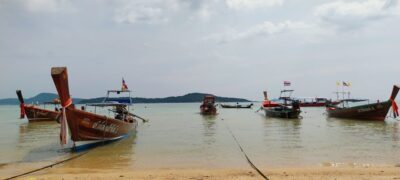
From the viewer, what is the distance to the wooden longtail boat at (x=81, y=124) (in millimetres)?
11828

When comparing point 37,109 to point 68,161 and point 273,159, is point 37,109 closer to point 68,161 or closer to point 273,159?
point 68,161

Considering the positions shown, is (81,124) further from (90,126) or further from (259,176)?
(259,176)

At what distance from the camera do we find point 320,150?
1459 centimetres

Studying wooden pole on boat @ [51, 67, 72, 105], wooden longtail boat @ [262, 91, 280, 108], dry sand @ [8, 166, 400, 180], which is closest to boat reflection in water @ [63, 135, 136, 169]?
A: dry sand @ [8, 166, 400, 180]

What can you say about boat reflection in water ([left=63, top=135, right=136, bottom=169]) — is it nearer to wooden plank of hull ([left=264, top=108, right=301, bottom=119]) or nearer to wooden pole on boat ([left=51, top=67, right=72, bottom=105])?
wooden pole on boat ([left=51, top=67, right=72, bottom=105])

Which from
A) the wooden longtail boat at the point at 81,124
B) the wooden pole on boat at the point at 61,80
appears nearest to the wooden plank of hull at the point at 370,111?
the wooden longtail boat at the point at 81,124

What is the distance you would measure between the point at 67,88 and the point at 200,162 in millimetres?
4686

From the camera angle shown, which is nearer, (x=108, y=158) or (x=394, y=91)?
(x=108, y=158)

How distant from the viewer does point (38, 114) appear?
3791 cm

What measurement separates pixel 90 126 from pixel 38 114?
25.6 metres

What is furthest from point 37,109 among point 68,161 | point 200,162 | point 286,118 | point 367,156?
point 367,156

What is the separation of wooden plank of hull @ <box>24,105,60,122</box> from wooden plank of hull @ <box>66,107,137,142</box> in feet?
74.4

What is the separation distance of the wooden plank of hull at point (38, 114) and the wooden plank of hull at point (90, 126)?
22.7 meters

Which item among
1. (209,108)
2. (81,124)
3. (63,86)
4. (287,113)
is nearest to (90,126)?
(81,124)
